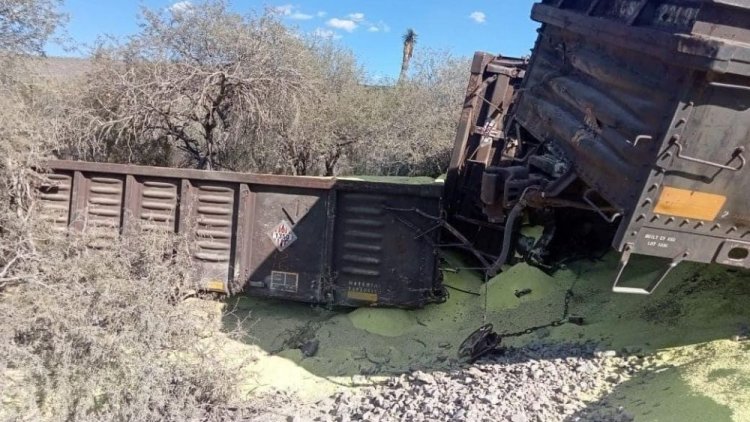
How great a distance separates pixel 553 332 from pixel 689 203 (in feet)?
8.24

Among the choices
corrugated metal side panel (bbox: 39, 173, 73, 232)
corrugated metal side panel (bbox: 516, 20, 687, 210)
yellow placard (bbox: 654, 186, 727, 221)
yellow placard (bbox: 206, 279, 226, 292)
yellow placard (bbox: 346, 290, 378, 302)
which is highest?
corrugated metal side panel (bbox: 516, 20, 687, 210)

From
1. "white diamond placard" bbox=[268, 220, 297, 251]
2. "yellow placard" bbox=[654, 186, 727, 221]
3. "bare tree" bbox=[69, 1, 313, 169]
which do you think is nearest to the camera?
"yellow placard" bbox=[654, 186, 727, 221]

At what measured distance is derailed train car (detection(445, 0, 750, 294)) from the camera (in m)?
3.45

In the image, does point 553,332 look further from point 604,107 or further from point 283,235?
point 283,235

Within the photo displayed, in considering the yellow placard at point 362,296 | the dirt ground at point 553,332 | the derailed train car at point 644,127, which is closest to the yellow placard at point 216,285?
the dirt ground at point 553,332

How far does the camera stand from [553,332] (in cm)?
592

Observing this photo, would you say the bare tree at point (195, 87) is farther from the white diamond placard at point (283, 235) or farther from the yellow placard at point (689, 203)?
the yellow placard at point (689, 203)

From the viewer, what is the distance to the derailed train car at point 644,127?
3.45 metres

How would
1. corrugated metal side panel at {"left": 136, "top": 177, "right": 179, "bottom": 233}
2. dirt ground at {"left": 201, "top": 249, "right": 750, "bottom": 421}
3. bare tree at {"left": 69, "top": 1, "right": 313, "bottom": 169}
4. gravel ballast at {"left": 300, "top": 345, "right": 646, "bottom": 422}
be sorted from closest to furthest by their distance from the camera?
1. dirt ground at {"left": 201, "top": 249, "right": 750, "bottom": 421}
2. gravel ballast at {"left": 300, "top": 345, "right": 646, "bottom": 422}
3. corrugated metal side panel at {"left": 136, "top": 177, "right": 179, "bottom": 233}
4. bare tree at {"left": 69, "top": 1, "right": 313, "bottom": 169}

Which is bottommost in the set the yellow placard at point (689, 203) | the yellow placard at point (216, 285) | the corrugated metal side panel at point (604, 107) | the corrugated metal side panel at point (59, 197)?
the yellow placard at point (216, 285)

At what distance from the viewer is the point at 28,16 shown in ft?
37.6

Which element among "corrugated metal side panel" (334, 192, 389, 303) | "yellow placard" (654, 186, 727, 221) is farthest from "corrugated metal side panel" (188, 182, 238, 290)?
"yellow placard" (654, 186, 727, 221)

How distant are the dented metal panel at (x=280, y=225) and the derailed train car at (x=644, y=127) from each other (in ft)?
3.50

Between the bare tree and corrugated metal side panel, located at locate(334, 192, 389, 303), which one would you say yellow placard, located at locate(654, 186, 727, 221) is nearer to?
corrugated metal side panel, located at locate(334, 192, 389, 303)
